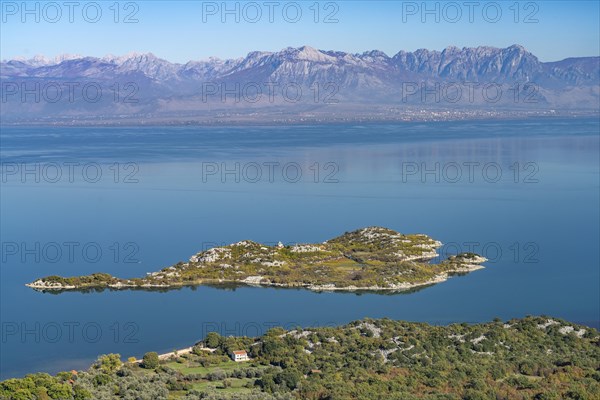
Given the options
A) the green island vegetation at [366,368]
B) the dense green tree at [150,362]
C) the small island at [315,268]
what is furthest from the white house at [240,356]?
the small island at [315,268]

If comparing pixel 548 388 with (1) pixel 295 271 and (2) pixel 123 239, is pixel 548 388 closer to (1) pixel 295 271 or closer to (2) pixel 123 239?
(1) pixel 295 271

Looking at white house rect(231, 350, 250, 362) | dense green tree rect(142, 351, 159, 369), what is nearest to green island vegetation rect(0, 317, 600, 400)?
dense green tree rect(142, 351, 159, 369)

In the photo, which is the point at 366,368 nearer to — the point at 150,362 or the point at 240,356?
the point at 240,356

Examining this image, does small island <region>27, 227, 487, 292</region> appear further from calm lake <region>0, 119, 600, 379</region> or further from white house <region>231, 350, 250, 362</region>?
white house <region>231, 350, 250, 362</region>

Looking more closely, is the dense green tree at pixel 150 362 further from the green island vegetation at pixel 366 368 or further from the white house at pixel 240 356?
the white house at pixel 240 356

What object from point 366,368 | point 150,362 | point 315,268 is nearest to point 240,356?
point 150,362

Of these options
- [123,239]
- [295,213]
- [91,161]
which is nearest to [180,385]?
[123,239]
